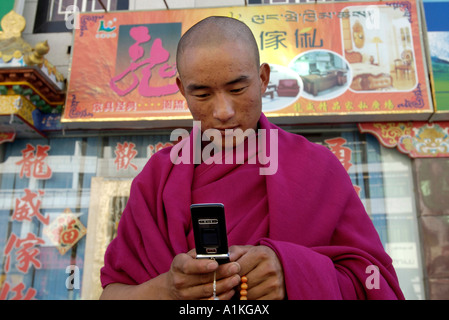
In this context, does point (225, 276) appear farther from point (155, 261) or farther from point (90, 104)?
point (90, 104)

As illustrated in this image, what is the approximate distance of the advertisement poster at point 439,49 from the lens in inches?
163

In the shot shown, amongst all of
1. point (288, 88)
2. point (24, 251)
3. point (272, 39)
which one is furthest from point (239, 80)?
point (24, 251)

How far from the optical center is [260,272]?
2.68ft

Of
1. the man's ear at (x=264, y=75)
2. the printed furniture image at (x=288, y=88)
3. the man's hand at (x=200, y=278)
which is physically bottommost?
the man's hand at (x=200, y=278)

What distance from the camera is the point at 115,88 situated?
4.55 m

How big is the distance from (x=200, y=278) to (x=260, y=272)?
13 centimetres

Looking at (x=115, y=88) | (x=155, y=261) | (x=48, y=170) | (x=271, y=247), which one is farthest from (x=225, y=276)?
(x=48, y=170)

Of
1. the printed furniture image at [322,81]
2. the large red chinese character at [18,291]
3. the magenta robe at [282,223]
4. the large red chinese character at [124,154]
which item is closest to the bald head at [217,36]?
the magenta robe at [282,223]

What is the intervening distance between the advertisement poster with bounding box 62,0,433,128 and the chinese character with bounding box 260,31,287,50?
12 millimetres

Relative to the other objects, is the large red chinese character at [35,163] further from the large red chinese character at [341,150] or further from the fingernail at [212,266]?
the fingernail at [212,266]

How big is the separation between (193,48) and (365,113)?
3.45 metres

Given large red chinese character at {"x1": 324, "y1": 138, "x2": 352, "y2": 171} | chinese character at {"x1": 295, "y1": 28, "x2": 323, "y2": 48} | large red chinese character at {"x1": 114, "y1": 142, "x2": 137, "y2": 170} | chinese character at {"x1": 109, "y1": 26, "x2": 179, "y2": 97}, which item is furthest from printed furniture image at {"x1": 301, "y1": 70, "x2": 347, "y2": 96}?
large red chinese character at {"x1": 114, "y1": 142, "x2": 137, "y2": 170}

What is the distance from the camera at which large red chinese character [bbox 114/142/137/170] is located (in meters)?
4.72

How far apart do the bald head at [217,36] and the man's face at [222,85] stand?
19mm
